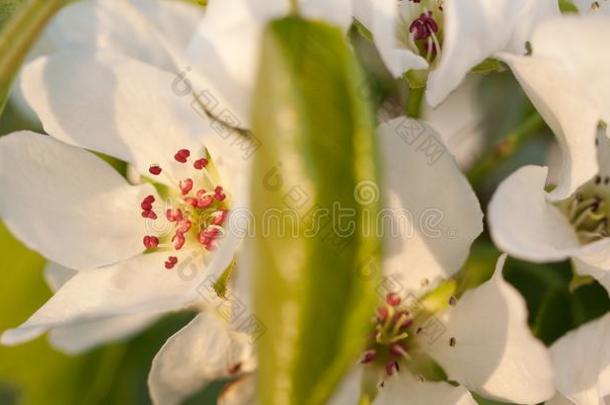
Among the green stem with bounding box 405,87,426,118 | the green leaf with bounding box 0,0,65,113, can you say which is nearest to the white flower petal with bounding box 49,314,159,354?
the green stem with bounding box 405,87,426,118

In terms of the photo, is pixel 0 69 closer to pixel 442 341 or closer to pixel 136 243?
pixel 136 243

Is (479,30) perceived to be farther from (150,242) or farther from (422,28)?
(150,242)

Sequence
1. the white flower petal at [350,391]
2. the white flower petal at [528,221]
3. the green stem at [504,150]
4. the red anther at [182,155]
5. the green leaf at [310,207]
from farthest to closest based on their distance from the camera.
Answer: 1. the green stem at [504,150]
2. the red anther at [182,155]
3. the white flower petal at [350,391]
4. the white flower petal at [528,221]
5. the green leaf at [310,207]

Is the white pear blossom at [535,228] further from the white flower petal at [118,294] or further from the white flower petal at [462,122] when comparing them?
the white flower petal at [462,122]

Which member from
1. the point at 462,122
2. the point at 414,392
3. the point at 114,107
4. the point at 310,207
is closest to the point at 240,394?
the point at 414,392

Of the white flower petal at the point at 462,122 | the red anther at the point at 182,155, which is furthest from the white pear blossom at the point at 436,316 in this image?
the white flower petal at the point at 462,122

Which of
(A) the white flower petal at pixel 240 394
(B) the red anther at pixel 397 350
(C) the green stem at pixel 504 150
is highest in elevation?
(A) the white flower petal at pixel 240 394

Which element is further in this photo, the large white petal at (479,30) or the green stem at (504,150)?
the green stem at (504,150)

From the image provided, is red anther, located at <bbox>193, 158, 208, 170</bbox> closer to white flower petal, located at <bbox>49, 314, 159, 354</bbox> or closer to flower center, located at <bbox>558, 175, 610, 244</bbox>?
white flower petal, located at <bbox>49, 314, 159, 354</bbox>
